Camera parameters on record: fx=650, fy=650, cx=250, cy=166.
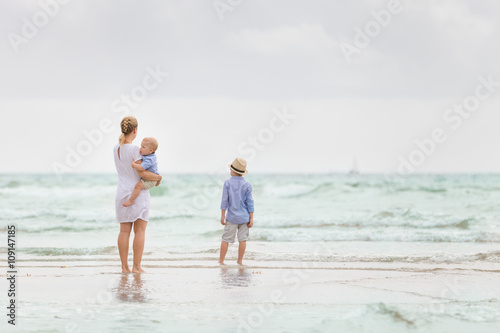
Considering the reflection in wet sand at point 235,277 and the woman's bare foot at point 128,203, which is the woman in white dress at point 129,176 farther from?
the reflection in wet sand at point 235,277

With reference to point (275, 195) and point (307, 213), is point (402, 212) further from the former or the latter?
point (275, 195)

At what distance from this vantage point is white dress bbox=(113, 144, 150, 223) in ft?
22.0

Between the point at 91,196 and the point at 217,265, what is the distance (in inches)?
1015

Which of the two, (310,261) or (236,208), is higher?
(236,208)

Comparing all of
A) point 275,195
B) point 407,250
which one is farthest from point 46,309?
point 275,195

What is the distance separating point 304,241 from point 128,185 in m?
6.74

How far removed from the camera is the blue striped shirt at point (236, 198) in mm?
8234

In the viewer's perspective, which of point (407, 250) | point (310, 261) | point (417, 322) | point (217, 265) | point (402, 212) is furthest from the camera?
point (402, 212)

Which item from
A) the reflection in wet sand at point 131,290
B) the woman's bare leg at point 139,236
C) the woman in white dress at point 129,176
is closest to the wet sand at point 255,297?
the reflection in wet sand at point 131,290

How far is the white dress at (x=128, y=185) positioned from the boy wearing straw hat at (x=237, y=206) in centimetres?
168

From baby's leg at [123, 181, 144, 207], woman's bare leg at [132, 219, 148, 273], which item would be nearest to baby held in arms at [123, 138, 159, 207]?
baby's leg at [123, 181, 144, 207]

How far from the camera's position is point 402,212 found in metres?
20.3

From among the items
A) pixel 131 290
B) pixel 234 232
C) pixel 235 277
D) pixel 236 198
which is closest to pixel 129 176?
pixel 131 290

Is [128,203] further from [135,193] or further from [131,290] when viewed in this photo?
[131,290]
